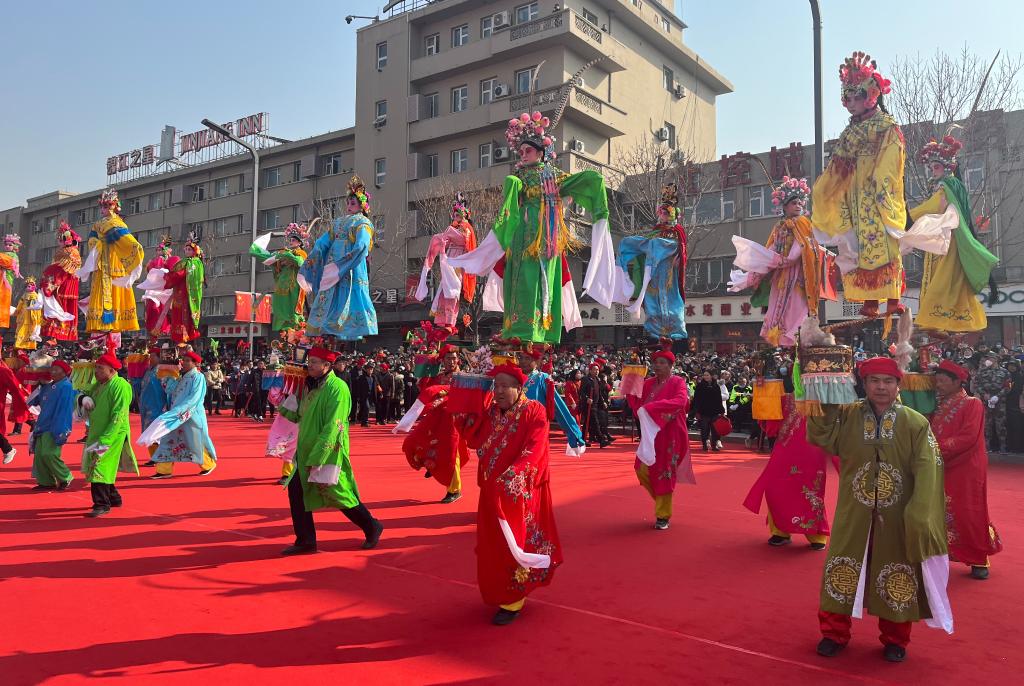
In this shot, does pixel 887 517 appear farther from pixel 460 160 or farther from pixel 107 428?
pixel 460 160

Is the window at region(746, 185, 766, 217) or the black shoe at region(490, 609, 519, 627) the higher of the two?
the window at region(746, 185, 766, 217)

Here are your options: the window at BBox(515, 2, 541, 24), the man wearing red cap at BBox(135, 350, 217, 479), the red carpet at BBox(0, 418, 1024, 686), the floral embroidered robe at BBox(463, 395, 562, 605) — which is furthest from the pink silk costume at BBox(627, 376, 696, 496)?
the window at BBox(515, 2, 541, 24)

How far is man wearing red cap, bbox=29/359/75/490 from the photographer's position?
800 cm

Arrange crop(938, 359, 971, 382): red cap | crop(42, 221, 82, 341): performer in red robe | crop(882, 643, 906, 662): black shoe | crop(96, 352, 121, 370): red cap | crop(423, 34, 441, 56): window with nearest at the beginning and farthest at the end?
crop(882, 643, 906, 662): black shoe → crop(938, 359, 971, 382): red cap → crop(96, 352, 121, 370): red cap → crop(42, 221, 82, 341): performer in red robe → crop(423, 34, 441, 56): window

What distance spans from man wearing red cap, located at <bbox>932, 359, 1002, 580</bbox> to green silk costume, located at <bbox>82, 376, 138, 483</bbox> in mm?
7413

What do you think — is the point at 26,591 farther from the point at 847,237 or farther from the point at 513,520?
the point at 847,237

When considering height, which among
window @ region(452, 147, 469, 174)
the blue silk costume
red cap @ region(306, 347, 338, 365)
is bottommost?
red cap @ region(306, 347, 338, 365)

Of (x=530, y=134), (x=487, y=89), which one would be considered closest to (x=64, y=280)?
(x=530, y=134)

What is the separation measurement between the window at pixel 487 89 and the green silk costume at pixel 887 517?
90.1 ft

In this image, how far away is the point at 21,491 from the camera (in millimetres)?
8203

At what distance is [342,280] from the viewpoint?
725 cm

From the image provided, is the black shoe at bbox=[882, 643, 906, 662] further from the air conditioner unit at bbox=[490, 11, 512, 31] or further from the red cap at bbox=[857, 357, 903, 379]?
the air conditioner unit at bbox=[490, 11, 512, 31]

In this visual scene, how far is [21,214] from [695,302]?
50.6 m

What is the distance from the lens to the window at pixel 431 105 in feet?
101
